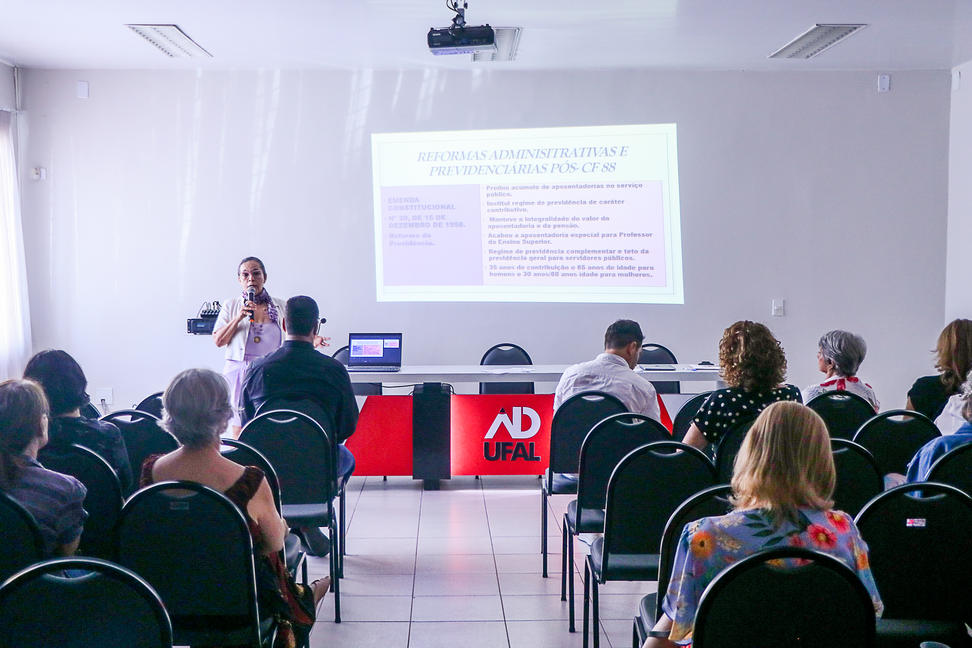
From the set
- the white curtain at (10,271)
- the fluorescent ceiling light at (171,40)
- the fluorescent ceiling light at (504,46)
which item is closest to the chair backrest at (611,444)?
the fluorescent ceiling light at (504,46)

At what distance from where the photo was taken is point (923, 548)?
2.16m

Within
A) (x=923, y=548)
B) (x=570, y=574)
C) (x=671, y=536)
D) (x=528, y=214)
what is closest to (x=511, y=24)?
(x=528, y=214)

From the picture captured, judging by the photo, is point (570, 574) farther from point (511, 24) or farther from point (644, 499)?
point (511, 24)

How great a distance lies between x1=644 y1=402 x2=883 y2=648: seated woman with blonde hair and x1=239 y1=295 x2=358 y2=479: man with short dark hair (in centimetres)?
228

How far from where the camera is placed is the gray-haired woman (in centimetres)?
402

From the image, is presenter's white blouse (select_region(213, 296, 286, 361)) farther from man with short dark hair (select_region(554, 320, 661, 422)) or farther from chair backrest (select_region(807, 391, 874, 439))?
chair backrest (select_region(807, 391, 874, 439))

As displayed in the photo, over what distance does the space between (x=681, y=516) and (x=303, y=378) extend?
216cm

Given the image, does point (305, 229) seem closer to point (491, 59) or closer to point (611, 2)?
point (491, 59)

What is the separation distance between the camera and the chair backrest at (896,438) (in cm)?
335

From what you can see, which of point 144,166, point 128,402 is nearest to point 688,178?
point 144,166

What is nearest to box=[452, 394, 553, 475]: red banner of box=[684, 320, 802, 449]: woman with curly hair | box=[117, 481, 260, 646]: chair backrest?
box=[684, 320, 802, 449]: woman with curly hair

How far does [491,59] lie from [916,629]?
5.41 metres

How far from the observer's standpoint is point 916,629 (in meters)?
2.22

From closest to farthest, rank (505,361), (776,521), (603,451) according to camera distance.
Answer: (776,521)
(603,451)
(505,361)
